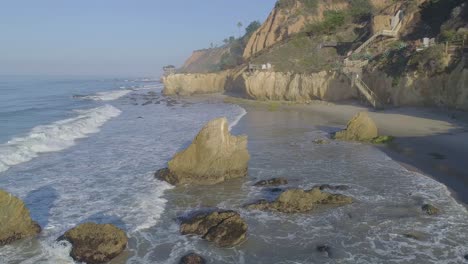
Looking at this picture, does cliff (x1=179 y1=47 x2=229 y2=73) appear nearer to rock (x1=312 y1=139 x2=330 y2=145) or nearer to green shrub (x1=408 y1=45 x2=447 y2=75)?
green shrub (x1=408 y1=45 x2=447 y2=75)

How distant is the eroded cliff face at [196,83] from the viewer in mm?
67438

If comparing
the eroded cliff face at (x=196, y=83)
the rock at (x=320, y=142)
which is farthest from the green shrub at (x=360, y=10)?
the rock at (x=320, y=142)

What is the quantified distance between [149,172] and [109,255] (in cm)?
818

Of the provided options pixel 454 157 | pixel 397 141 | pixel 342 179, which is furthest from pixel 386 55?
pixel 342 179

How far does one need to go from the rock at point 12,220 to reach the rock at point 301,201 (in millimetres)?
6461

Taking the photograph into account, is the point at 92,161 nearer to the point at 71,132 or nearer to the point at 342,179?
the point at 71,132

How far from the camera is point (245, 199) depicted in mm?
14469

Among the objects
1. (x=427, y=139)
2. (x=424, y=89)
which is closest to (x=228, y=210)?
(x=427, y=139)

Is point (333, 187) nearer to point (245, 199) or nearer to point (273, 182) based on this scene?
point (273, 182)

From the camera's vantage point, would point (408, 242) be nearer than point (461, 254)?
No

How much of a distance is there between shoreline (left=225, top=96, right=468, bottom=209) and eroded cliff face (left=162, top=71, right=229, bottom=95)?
3344cm

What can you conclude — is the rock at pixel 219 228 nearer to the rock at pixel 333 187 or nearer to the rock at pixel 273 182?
the rock at pixel 273 182

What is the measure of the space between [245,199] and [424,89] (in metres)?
21.0

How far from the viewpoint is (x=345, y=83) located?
39.6 m
